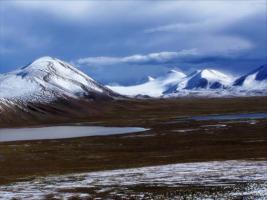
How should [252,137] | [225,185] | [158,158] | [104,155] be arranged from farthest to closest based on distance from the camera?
[252,137] → [104,155] → [158,158] → [225,185]

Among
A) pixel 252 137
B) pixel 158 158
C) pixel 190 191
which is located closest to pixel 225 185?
pixel 190 191

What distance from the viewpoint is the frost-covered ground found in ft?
135

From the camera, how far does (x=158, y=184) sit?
46969 mm

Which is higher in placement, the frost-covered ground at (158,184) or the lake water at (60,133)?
the lake water at (60,133)

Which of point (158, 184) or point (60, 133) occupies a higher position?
point (60, 133)

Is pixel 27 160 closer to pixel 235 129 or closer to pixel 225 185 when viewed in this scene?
pixel 225 185

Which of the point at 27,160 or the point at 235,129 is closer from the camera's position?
the point at 27,160

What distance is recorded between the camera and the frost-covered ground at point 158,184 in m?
41.2

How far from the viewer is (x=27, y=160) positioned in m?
74.1

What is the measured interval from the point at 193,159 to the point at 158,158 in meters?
5.08

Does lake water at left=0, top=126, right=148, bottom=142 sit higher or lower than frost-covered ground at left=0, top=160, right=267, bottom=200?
higher

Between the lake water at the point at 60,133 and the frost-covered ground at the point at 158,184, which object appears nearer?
the frost-covered ground at the point at 158,184

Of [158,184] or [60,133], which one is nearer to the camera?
[158,184]

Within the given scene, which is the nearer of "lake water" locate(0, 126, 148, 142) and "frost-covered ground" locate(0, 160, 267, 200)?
"frost-covered ground" locate(0, 160, 267, 200)
